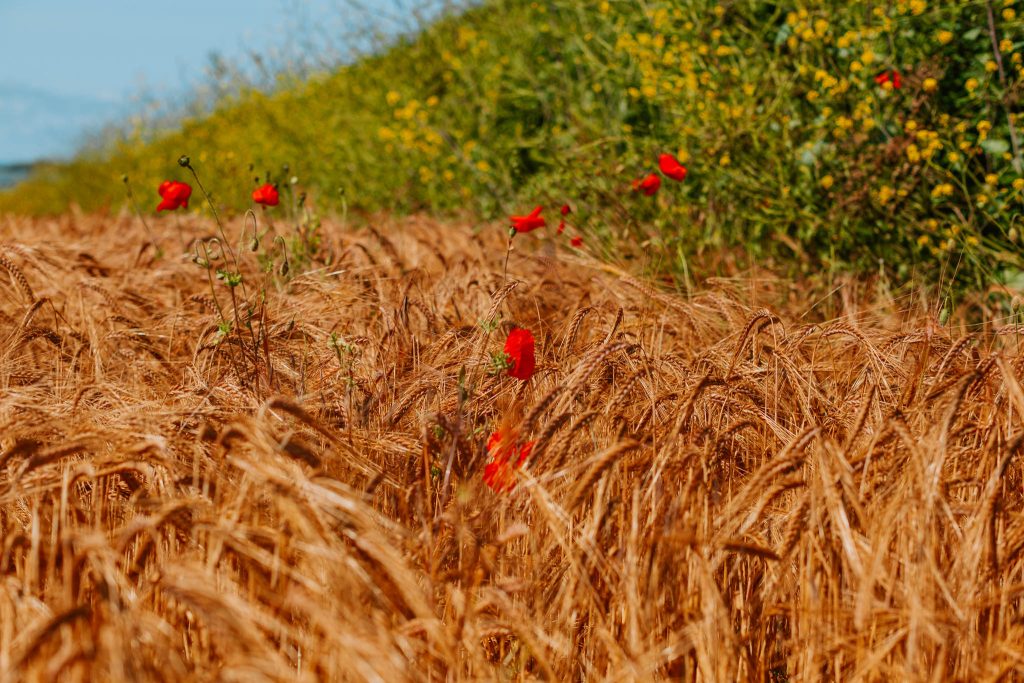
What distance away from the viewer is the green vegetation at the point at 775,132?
3293 millimetres

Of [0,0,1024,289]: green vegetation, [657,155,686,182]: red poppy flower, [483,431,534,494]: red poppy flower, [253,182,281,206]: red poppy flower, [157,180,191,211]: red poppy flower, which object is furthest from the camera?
[0,0,1024,289]: green vegetation

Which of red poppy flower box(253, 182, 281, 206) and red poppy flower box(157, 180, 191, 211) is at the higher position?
red poppy flower box(157, 180, 191, 211)

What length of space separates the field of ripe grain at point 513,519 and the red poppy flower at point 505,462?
26mm

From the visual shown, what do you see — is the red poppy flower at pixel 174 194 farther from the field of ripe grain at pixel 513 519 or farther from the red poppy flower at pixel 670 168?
the red poppy flower at pixel 670 168

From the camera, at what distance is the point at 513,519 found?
1781 mm

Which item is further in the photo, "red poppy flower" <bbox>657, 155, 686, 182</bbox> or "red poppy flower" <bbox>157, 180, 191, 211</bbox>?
"red poppy flower" <bbox>657, 155, 686, 182</bbox>

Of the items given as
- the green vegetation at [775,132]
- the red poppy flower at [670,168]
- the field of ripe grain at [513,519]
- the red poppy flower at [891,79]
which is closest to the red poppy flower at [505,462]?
the field of ripe grain at [513,519]

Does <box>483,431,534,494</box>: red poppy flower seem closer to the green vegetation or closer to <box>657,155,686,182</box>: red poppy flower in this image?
<box>657,155,686,182</box>: red poppy flower

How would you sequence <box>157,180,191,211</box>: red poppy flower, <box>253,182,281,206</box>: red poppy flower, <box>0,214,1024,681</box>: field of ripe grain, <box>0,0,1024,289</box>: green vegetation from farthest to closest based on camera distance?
<box>0,0,1024,289</box>: green vegetation, <box>253,182,281,206</box>: red poppy flower, <box>157,180,191,211</box>: red poppy flower, <box>0,214,1024,681</box>: field of ripe grain

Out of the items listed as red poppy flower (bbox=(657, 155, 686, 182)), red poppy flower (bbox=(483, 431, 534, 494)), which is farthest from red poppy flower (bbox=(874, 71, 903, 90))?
red poppy flower (bbox=(483, 431, 534, 494))

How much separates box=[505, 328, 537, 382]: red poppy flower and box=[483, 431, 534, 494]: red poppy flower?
0.15m

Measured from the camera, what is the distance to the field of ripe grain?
1281 millimetres

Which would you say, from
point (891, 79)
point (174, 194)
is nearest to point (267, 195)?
point (174, 194)

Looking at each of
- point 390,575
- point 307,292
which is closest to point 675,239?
point 307,292
